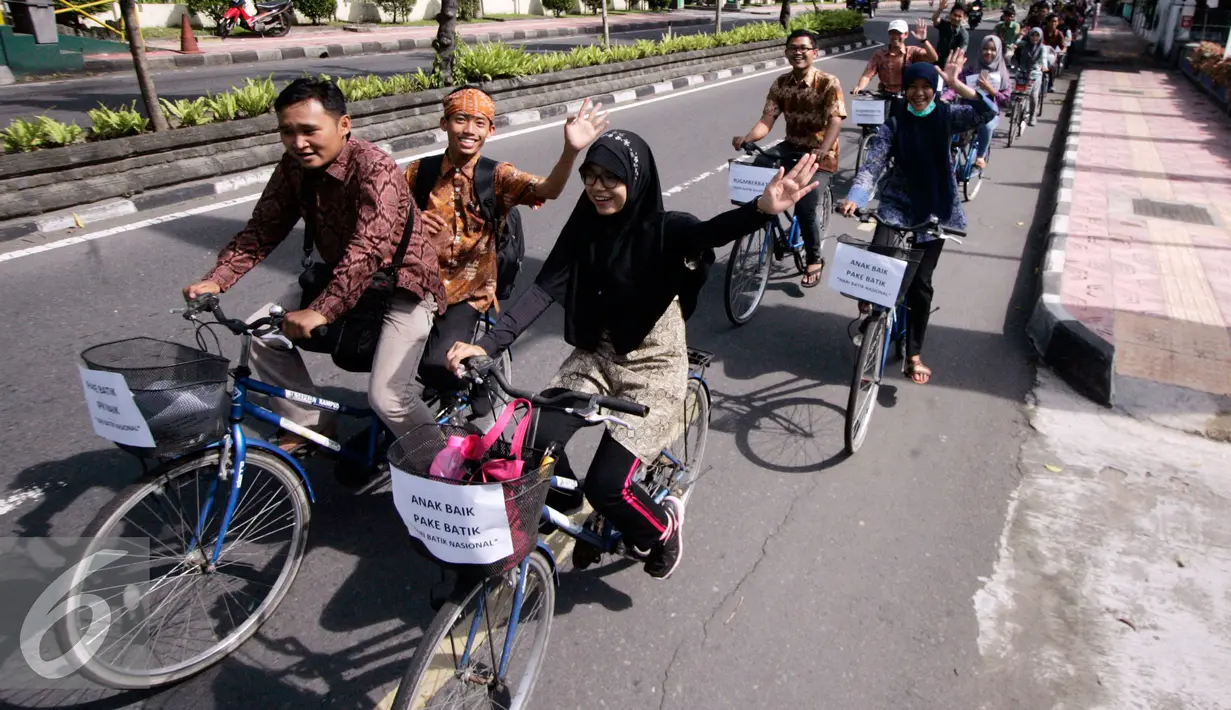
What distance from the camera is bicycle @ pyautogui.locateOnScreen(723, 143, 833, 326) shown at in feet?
18.5

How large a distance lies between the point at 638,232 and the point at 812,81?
393cm

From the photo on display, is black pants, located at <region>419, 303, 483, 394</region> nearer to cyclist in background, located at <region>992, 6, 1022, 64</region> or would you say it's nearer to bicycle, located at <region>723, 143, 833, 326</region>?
bicycle, located at <region>723, 143, 833, 326</region>

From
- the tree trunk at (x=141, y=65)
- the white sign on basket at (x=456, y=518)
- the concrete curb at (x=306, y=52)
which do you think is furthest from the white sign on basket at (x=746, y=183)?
the concrete curb at (x=306, y=52)

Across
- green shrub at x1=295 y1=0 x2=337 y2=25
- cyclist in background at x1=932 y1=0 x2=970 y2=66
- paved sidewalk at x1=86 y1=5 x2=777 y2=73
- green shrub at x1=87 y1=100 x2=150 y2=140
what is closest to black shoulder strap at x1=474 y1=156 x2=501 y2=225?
green shrub at x1=87 y1=100 x2=150 y2=140

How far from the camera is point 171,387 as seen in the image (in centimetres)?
243

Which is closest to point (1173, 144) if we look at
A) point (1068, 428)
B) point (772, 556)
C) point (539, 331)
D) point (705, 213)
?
point (705, 213)

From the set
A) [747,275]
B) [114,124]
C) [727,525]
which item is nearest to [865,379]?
[727,525]

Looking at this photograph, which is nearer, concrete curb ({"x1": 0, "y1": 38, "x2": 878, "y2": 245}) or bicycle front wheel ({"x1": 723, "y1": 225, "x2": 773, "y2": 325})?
bicycle front wheel ({"x1": 723, "y1": 225, "x2": 773, "y2": 325})

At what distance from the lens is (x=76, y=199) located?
702 cm

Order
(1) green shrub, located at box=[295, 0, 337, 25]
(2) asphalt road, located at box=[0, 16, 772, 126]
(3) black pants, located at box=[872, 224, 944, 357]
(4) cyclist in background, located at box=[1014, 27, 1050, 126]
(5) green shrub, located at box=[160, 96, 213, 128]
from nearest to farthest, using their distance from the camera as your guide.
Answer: (3) black pants, located at box=[872, 224, 944, 357], (5) green shrub, located at box=[160, 96, 213, 128], (2) asphalt road, located at box=[0, 16, 772, 126], (4) cyclist in background, located at box=[1014, 27, 1050, 126], (1) green shrub, located at box=[295, 0, 337, 25]

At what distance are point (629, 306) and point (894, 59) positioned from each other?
784cm

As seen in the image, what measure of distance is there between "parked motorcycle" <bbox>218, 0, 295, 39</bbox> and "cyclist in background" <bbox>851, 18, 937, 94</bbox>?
53.9ft

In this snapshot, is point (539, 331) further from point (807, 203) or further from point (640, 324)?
point (640, 324)

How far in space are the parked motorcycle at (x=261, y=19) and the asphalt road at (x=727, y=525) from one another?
53.2ft
